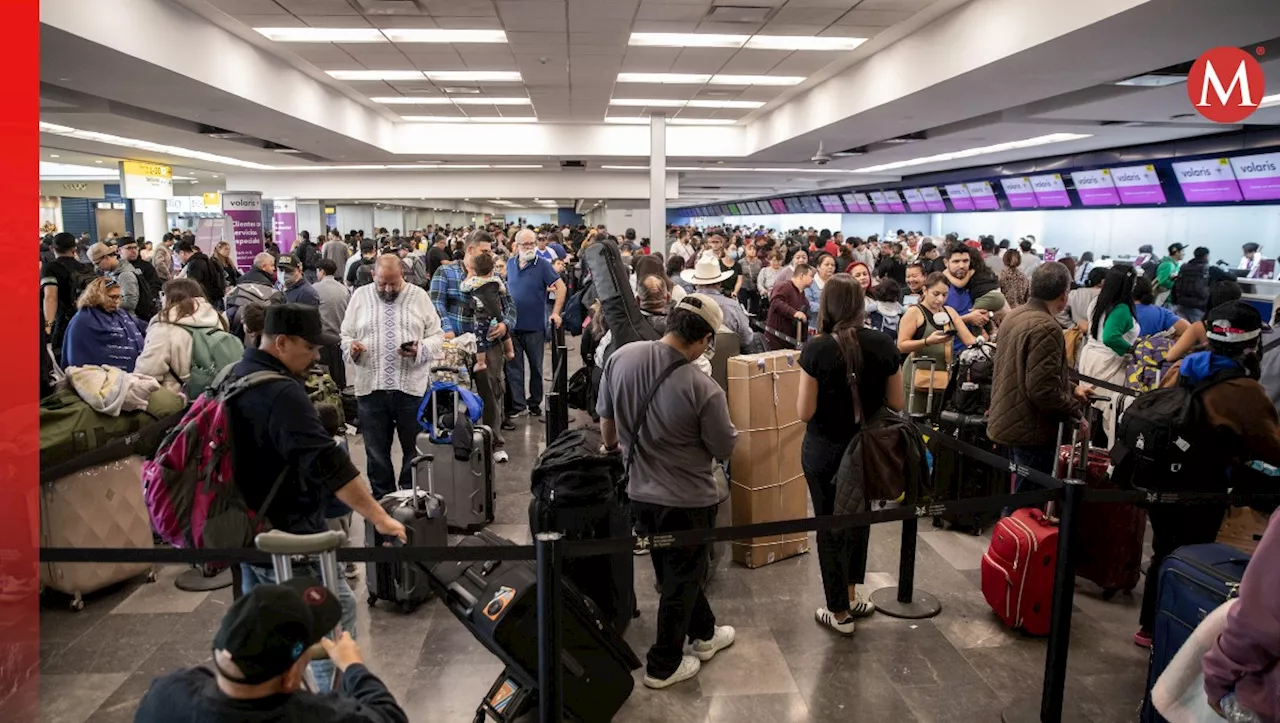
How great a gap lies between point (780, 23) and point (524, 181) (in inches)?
593

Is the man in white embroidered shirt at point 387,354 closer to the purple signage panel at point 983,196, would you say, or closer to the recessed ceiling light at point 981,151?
the recessed ceiling light at point 981,151

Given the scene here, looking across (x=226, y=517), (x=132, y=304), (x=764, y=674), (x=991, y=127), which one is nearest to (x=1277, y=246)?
(x=991, y=127)

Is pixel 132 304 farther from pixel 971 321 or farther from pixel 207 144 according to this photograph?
pixel 971 321

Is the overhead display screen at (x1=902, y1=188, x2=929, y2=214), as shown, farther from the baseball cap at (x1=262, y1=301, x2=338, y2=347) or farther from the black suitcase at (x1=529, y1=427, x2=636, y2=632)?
the baseball cap at (x1=262, y1=301, x2=338, y2=347)

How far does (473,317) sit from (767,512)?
310cm

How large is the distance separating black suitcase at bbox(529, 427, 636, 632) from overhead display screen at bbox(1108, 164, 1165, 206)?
13.0m

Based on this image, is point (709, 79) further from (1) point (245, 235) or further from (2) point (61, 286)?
(1) point (245, 235)

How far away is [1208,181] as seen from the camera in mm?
12117

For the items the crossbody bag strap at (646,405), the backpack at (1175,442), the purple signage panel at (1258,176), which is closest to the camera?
the crossbody bag strap at (646,405)

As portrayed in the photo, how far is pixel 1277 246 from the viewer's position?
11922 millimetres

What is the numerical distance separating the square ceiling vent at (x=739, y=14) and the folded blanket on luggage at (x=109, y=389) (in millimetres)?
5180

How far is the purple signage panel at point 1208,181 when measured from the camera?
461 inches

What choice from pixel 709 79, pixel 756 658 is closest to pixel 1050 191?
pixel 709 79

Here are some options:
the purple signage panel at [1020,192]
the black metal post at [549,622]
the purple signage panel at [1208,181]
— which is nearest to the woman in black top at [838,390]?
the black metal post at [549,622]
